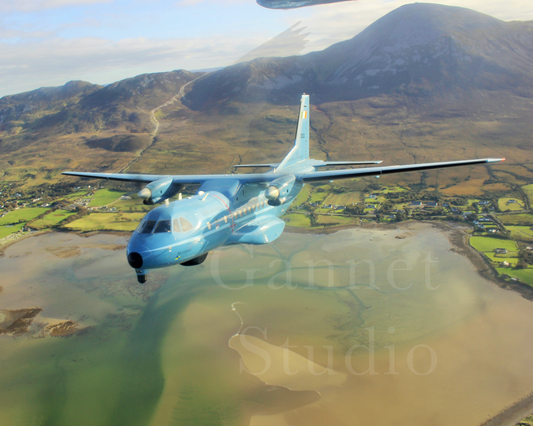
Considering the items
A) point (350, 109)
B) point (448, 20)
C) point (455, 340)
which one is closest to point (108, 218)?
point (455, 340)

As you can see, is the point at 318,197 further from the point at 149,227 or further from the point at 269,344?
the point at 149,227

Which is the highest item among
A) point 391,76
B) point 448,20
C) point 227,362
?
point 448,20

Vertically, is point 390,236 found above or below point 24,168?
below

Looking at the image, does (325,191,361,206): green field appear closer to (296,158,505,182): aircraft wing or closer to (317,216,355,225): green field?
(317,216,355,225): green field

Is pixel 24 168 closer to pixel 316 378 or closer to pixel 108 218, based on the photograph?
pixel 108 218

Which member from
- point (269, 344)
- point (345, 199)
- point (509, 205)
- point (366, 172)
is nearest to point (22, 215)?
point (269, 344)

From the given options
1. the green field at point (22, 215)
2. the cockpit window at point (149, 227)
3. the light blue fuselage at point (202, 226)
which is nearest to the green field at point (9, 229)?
the green field at point (22, 215)
